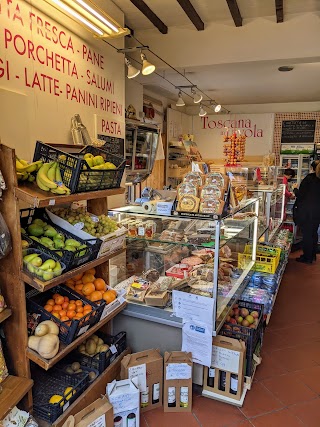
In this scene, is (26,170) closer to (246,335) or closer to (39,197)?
(39,197)

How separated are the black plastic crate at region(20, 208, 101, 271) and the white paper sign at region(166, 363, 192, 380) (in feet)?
3.08

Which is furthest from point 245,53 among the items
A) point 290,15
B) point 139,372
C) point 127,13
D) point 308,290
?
point 139,372

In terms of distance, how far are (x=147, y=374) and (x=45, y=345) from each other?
822mm

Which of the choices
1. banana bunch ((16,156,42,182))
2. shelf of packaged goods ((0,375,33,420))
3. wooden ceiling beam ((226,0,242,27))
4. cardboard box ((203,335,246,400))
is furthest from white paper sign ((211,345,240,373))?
wooden ceiling beam ((226,0,242,27))

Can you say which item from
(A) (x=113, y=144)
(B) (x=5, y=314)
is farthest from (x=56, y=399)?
(A) (x=113, y=144)

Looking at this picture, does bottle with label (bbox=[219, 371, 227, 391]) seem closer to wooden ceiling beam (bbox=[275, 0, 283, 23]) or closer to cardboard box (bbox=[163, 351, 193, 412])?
cardboard box (bbox=[163, 351, 193, 412])

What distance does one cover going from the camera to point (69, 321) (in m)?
2.02

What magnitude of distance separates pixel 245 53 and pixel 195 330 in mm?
3381

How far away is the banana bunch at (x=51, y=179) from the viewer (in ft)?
5.79

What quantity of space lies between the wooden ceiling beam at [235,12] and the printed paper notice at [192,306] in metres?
3.00

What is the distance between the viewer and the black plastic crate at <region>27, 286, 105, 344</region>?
194cm

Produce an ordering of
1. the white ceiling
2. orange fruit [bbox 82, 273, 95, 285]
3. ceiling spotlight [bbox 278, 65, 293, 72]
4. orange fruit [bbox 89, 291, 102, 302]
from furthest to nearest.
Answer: ceiling spotlight [bbox 278, 65, 293, 72] → the white ceiling → orange fruit [bbox 82, 273, 95, 285] → orange fruit [bbox 89, 291, 102, 302]

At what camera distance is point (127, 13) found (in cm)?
382

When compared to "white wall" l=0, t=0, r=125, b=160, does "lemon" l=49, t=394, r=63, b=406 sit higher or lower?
lower
